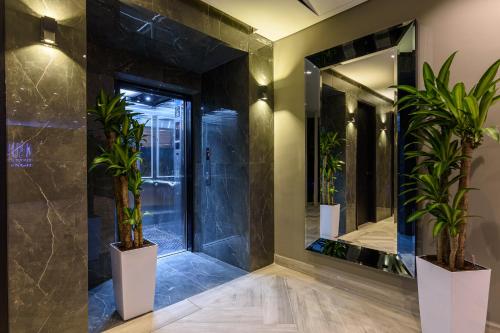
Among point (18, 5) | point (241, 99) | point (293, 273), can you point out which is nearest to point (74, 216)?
point (18, 5)

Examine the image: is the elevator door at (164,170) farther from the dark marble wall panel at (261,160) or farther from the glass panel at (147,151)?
the dark marble wall panel at (261,160)

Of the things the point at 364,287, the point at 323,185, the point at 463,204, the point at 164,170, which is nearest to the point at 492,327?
the point at 364,287

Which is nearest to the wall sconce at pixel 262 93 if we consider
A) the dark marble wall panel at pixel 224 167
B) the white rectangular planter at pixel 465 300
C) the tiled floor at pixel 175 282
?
the dark marble wall panel at pixel 224 167

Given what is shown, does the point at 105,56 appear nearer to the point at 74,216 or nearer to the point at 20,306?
the point at 74,216

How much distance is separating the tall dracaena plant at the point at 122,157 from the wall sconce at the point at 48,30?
0.54m

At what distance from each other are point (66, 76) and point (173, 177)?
2.24 meters

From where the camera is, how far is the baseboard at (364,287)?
237cm

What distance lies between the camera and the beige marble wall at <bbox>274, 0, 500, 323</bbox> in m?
1.99

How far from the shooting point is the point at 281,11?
2797 millimetres

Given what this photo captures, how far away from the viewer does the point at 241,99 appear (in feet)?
10.8

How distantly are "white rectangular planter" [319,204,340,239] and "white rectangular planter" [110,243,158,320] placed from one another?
6.08 feet

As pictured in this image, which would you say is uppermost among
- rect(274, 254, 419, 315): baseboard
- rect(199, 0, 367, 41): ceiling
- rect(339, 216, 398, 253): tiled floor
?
Answer: rect(199, 0, 367, 41): ceiling

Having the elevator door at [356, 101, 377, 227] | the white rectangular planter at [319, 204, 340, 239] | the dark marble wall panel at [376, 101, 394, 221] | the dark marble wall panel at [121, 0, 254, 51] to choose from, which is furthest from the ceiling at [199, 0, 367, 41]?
the white rectangular planter at [319, 204, 340, 239]

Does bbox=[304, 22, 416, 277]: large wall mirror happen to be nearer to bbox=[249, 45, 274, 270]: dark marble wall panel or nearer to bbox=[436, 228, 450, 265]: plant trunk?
bbox=[436, 228, 450, 265]: plant trunk
